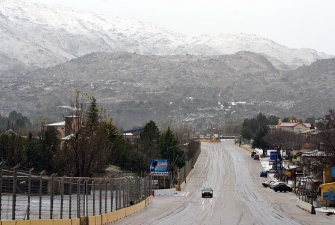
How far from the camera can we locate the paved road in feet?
164

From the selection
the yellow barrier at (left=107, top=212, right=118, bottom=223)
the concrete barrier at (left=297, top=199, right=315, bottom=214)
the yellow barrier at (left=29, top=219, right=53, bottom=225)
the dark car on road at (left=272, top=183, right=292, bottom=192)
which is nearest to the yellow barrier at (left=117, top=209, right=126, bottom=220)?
the yellow barrier at (left=107, top=212, right=118, bottom=223)

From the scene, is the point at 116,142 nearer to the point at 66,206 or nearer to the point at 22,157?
the point at 22,157

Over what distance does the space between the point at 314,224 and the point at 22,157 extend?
50916 mm

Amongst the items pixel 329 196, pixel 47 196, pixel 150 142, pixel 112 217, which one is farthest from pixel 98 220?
pixel 150 142

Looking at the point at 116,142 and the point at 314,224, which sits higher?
the point at 116,142

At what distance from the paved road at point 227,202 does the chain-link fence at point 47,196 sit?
19.8 ft

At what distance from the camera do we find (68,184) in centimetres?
3119

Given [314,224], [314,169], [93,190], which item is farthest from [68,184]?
[314,169]

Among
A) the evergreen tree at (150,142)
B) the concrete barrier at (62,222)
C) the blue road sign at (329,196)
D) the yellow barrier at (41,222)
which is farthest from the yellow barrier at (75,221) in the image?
the evergreen tree at (150,142)

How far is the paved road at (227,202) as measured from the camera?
50.1 metres

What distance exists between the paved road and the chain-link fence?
6023mm

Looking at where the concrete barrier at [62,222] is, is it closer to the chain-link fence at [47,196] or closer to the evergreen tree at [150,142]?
the chain-link fence at [47,196]

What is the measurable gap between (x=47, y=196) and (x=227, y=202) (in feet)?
166

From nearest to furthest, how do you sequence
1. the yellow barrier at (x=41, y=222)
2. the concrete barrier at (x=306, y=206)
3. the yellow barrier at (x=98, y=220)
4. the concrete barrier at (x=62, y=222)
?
1. the yellow barrier at (x=41, y=222)
2. the concrete barrier at (x=62, y=222)
3. the yellow barrier at (x=98, y=220)
4. the concrete barrier at (x=306, y=206)
